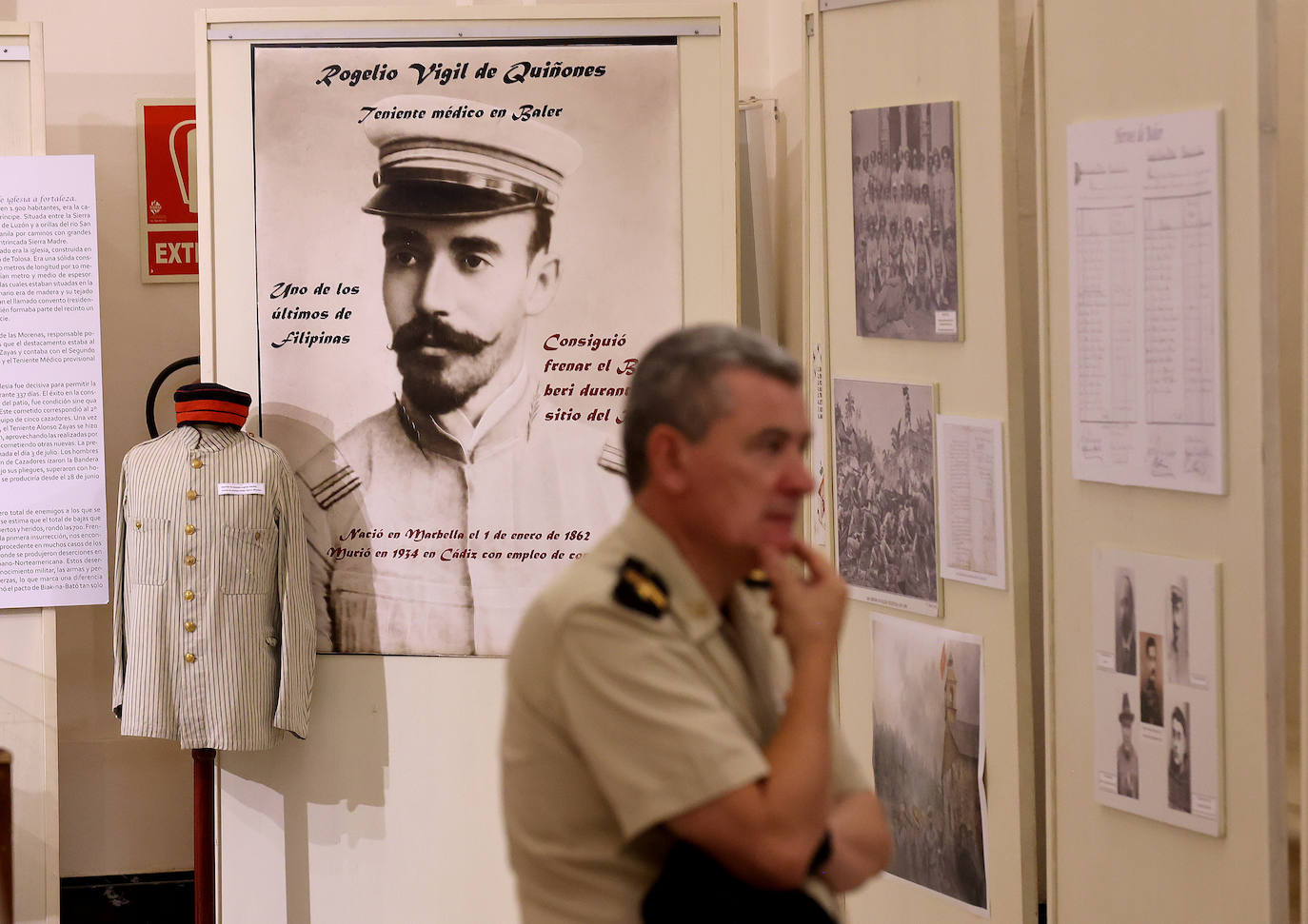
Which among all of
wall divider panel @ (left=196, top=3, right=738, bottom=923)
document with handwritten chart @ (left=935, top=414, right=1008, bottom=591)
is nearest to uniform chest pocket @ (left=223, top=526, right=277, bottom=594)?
wall divider panel @ (left=196, top=3, right=738, bottom=923)

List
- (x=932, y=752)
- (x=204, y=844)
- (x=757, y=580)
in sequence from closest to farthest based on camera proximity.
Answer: (x=757, y=580)
(x=932, y=752)
(x=204, y=844)

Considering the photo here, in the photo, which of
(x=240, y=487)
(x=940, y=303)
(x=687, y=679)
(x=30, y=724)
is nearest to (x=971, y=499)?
(x=940, y=303)

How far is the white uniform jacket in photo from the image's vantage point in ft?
→ 12.3

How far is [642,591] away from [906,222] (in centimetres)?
225

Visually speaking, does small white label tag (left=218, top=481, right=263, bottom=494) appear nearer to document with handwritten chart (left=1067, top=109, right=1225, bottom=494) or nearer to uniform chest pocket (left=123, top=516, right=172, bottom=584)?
uniform chest pocket (left=123, top=516, right=172, bottom=584)

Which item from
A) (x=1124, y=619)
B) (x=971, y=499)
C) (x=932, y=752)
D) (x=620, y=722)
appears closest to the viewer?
(x=620, y=722)

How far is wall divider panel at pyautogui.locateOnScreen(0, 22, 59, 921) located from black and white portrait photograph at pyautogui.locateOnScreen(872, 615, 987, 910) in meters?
2.26

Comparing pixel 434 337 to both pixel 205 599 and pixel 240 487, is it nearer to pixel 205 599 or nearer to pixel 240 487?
pixel 240 487

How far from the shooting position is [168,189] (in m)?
4.47

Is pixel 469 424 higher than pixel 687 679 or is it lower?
higher

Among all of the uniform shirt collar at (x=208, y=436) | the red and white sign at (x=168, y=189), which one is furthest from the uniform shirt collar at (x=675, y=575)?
the red and white sign at (x=168, y=189)

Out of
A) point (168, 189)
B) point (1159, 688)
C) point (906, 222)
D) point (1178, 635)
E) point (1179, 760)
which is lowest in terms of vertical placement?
point (1179, 760)

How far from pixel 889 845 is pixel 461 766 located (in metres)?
2.51

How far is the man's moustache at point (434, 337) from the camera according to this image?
3.73 m
